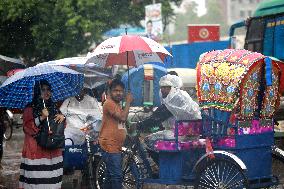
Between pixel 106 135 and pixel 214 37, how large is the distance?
22104mm

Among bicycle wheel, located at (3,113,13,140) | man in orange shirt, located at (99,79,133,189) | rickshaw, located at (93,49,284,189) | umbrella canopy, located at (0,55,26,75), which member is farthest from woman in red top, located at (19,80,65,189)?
bicycle wheel, located at (3,113,13,140)

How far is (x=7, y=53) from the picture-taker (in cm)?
2127

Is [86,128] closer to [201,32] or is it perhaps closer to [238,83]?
[238,83]

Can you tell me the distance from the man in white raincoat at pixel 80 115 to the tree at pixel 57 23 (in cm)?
1039

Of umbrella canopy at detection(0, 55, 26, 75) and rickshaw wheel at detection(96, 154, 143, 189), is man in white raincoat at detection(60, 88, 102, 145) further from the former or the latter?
umbrella canopy at detection(0, 55, 26, 75)

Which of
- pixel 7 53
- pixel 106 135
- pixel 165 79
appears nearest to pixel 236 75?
pixel 165 79

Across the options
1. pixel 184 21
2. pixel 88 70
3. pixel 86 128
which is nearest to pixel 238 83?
pixel 86 128

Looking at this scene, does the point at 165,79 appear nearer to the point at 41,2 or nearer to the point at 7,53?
the point at 41,2

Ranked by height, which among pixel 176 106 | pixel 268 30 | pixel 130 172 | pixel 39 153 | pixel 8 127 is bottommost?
pixel 130 172

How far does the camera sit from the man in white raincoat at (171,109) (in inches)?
284

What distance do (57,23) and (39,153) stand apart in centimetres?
1406

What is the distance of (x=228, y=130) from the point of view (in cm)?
676

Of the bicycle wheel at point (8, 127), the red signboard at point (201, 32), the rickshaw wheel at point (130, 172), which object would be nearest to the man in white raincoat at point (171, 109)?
the rickshaw wheel at point (130, 172)

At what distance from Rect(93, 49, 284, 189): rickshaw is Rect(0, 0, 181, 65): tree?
12.6m
